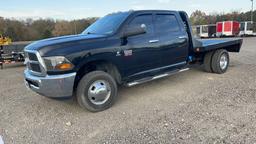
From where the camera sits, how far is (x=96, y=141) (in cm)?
352

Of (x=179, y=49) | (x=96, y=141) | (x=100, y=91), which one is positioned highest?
(x=179, y=49)

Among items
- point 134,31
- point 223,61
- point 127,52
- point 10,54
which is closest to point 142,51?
point 127,52

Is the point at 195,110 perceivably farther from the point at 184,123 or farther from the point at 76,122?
the point at 76,122

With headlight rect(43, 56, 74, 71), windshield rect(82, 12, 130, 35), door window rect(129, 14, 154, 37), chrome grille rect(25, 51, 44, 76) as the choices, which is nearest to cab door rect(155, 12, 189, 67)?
door window rect(129, 14, 154, 37)

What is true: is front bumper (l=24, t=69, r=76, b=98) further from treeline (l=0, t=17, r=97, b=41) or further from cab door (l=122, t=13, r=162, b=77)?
treeline (l=0, t=17, r=97, b=41)

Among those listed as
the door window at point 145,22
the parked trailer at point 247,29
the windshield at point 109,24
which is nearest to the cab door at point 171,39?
the door window at point 145,22

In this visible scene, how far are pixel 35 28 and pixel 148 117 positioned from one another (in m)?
48.4

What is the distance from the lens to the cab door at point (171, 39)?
5.61 meters

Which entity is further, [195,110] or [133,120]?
[195,110]

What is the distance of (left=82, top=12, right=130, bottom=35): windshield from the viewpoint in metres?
5.05

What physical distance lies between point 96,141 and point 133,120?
0.86 meters

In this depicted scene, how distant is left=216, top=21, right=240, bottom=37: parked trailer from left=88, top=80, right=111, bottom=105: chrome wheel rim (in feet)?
114

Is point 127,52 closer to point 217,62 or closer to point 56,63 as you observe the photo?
point 56,63

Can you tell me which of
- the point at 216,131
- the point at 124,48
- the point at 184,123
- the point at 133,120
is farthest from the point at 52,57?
the point at 216,131
